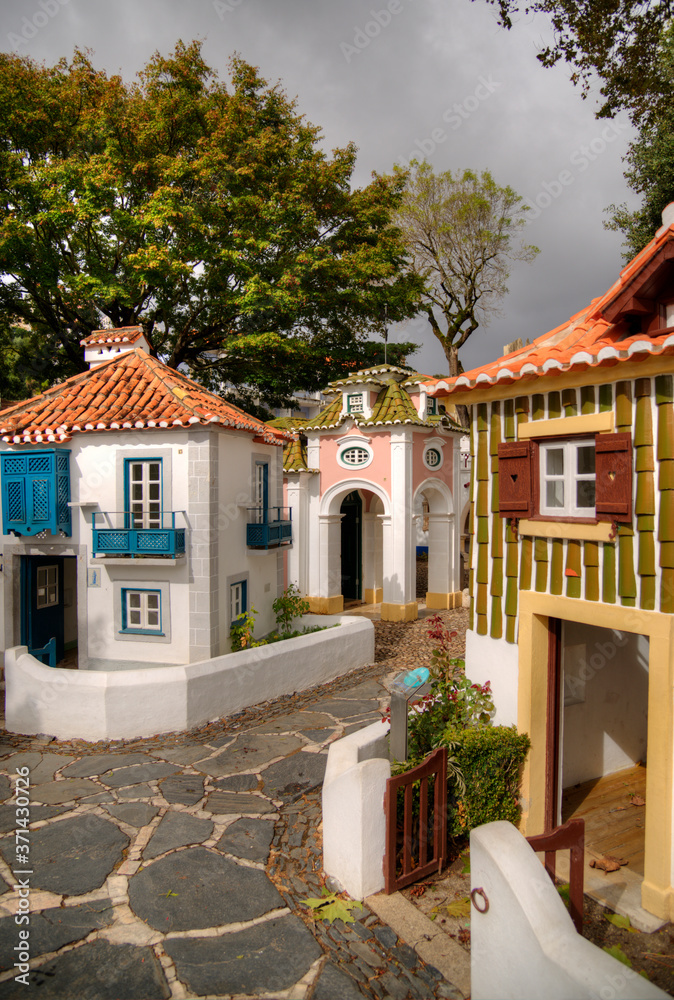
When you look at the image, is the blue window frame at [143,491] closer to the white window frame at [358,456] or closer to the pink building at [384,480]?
the pink building at [384,480]

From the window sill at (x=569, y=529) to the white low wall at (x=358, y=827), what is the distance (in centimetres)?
271

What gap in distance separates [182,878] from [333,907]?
1.60m

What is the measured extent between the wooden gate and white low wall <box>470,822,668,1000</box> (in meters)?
1.46

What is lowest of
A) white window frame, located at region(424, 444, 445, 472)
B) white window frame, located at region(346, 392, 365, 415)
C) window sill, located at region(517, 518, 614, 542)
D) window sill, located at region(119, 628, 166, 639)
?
window sill, located at region(119, 628, 166, 639)

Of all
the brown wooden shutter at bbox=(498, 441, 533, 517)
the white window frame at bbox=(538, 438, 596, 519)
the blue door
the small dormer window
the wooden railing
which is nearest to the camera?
the wooden railing

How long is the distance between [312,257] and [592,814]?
58.3 ft

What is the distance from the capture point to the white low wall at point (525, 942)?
3.10 m

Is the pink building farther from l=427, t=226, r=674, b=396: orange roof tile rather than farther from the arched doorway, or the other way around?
l=427, t=226, r=674, b=396: orange roof tile

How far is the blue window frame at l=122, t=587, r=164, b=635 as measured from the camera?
1136cm

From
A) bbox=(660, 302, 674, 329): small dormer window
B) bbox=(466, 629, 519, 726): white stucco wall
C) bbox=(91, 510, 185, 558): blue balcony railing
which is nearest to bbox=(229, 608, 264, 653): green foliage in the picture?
bbox=(91, 510, 185, 558): blue balcony railing

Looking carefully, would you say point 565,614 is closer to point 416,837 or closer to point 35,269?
point 416,837

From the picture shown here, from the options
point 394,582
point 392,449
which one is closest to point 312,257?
point 392,449

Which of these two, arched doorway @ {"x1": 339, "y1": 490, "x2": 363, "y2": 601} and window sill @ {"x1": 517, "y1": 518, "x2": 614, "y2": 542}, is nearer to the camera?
window sill @ {"x1": 517, "y1": 518, "x2": 614, "y2": 542}

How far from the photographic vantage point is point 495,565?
6.61 meters
